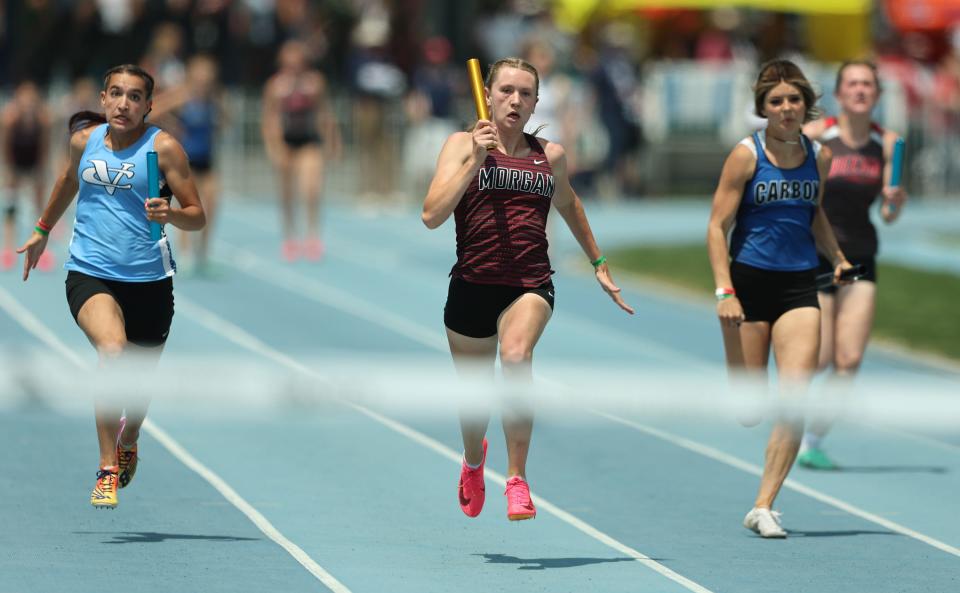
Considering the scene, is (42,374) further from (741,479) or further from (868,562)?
(868,562)

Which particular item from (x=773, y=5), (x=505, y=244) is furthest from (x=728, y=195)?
(x=773, y=5)

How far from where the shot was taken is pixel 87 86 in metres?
21.8

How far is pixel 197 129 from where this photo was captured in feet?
63.6

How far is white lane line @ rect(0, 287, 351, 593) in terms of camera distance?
28.1ft

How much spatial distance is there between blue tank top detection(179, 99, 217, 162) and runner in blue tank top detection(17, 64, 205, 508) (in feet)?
33.6

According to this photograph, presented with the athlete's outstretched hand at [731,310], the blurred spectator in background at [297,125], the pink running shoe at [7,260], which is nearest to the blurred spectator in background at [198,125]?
the blurred spectator in background at [297,125]

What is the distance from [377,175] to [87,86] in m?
5.76

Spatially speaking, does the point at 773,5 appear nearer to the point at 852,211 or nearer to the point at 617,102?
the point at 617,102

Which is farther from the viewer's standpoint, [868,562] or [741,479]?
[741,479]

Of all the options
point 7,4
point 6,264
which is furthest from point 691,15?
point 6,264

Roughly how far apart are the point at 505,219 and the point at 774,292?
5.71 feet

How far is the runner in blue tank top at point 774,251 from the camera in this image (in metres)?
9.52

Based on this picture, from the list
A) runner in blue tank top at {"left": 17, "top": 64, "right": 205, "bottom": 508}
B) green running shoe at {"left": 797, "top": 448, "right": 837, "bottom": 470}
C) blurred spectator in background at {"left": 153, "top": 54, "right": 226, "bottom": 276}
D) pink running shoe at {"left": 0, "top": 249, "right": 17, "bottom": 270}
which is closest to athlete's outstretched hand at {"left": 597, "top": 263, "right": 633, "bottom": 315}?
runner in blue tank top at {"left": 17, "top": 64, "right": 205, "bottom": 508}

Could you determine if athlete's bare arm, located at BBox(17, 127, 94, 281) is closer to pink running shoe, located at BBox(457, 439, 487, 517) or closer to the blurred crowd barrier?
pink running shoe, located at BBox(457, 439, 487, 517)
